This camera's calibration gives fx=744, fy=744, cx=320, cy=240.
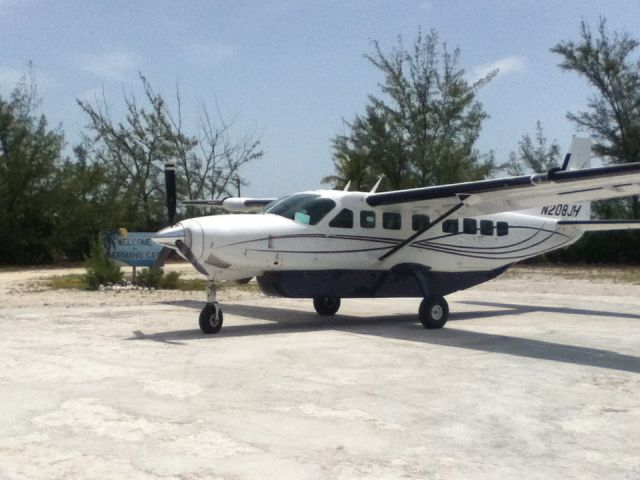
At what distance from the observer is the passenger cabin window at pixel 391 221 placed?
1431 cm

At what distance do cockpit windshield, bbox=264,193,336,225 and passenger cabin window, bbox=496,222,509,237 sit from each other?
442cm

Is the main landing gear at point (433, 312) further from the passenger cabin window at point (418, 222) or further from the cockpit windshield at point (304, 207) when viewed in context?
the cockpit windshield at point (304, 207)

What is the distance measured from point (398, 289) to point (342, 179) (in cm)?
2861

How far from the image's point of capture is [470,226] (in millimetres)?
15531

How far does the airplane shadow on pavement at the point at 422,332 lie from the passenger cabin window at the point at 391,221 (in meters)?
1.84

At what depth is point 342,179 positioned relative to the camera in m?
42.5

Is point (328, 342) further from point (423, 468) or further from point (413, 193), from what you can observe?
point (423, 468)

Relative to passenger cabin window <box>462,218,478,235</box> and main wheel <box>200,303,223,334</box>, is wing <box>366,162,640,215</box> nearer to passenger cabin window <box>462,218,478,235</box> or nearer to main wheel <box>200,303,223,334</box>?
passenger cabin window <box>462,218,478,235</box>

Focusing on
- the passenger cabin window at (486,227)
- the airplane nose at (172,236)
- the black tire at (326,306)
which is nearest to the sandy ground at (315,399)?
the black tire at (326,306)

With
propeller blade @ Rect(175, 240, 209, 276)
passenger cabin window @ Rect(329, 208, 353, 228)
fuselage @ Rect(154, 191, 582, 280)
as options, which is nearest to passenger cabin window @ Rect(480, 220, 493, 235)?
fuselage @ Rect(154, 191, 582, 280)

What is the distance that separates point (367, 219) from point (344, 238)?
2.33 feet

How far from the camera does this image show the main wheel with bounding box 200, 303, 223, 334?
1192 cm

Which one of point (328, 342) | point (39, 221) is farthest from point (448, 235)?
point (39, 221)

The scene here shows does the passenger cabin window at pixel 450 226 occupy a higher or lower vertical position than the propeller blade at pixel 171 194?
lower
